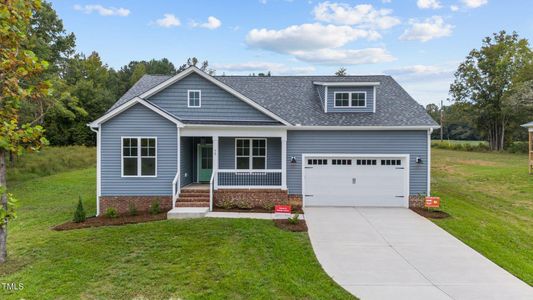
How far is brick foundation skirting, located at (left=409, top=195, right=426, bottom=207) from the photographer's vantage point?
13.8 metres

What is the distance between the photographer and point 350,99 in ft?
49.5

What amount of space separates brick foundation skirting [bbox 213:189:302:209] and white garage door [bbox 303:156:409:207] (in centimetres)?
141

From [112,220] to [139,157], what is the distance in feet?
8.36

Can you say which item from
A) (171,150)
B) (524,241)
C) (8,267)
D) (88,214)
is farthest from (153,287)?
(524,241)

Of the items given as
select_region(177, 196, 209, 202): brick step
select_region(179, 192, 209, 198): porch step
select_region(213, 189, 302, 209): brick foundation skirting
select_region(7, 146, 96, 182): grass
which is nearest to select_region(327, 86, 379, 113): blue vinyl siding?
select_region(213, 189, 302, 209): brick foundation skirting

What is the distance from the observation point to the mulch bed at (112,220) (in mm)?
10637

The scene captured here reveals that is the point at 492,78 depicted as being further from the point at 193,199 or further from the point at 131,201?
the point at 131,201

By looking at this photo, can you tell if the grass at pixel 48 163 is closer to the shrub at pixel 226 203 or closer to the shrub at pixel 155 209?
the shrub at pixel 155 209

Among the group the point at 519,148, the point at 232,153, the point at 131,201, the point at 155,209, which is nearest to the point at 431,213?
the point at 232,153

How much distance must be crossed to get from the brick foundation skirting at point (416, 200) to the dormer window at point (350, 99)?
4.49 meters

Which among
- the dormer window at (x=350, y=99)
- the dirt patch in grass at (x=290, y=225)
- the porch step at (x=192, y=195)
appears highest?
the dormer window at (x=350, y=99)

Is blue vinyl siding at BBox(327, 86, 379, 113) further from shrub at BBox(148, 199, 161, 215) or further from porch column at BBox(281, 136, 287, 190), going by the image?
shrub at BBox(148, 199, 161, 215)

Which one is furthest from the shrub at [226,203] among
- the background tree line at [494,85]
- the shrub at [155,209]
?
the background tree line at [494,85]

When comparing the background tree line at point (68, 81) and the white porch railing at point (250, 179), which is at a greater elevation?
the background tree line at point (68, 81)
